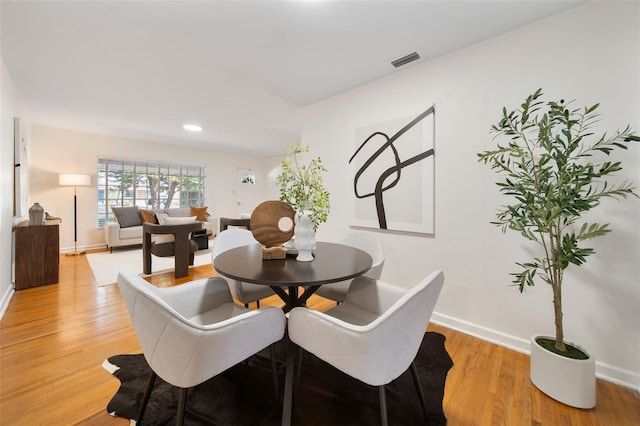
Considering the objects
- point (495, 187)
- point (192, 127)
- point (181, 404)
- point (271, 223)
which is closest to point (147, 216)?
point (192, 127)

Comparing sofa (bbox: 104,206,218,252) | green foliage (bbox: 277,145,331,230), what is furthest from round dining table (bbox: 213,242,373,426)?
sofa (bbox: 104,206,218,252)

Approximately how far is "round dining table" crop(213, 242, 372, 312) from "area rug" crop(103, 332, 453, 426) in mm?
464

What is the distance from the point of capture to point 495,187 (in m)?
1.95

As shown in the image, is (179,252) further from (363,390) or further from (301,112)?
(363,390)

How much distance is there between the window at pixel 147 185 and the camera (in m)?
5.45

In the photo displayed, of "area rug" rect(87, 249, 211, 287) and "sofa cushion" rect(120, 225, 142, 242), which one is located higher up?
"sofa cushion" rect(120, 225, 142, 242)

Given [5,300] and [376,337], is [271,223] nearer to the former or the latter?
[376,337]

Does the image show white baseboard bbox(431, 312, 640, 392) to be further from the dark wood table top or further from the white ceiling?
the white ceiling

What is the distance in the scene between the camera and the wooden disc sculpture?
5.41 ft

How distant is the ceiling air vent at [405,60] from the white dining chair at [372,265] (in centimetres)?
156

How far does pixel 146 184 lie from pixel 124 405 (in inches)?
231

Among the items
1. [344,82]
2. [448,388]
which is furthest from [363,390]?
[344,82]

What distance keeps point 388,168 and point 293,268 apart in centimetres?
155

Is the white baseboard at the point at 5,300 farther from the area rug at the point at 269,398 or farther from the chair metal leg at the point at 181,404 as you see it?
the chair metal leg at the point at 181,404
